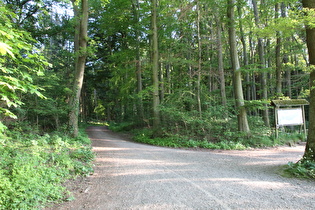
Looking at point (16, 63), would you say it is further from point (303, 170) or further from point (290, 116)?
point (290, 116)

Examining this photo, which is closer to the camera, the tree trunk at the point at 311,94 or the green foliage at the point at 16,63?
the green foliage at the point at 16,63

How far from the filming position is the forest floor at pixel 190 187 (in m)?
3.80

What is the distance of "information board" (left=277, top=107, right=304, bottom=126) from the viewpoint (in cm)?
1191

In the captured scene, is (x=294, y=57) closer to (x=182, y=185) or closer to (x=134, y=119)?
(x=134, y=119)

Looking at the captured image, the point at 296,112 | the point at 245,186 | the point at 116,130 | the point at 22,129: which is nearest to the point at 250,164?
the point at 245,186

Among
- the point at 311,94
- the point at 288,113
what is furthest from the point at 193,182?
the point at 288,113

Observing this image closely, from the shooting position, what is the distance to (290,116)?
12023 mm

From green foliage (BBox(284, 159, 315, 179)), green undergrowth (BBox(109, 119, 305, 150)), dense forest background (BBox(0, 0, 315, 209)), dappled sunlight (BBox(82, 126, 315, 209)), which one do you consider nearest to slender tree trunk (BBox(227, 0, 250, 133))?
dense forest background (BBox(0, 0, 315, 209))

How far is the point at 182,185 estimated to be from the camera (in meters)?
4.78

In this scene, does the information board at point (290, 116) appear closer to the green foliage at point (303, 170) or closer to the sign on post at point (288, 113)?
the sign on post at point (288, 113)

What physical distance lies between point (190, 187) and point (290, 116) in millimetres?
10609

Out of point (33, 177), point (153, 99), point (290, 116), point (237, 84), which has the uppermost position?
point (237, 84)

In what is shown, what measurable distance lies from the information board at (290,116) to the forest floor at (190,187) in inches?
249

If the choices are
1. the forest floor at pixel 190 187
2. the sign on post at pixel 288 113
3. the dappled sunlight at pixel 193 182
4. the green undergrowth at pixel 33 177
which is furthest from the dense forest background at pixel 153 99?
the dappled sunlight at pixel 193 182
